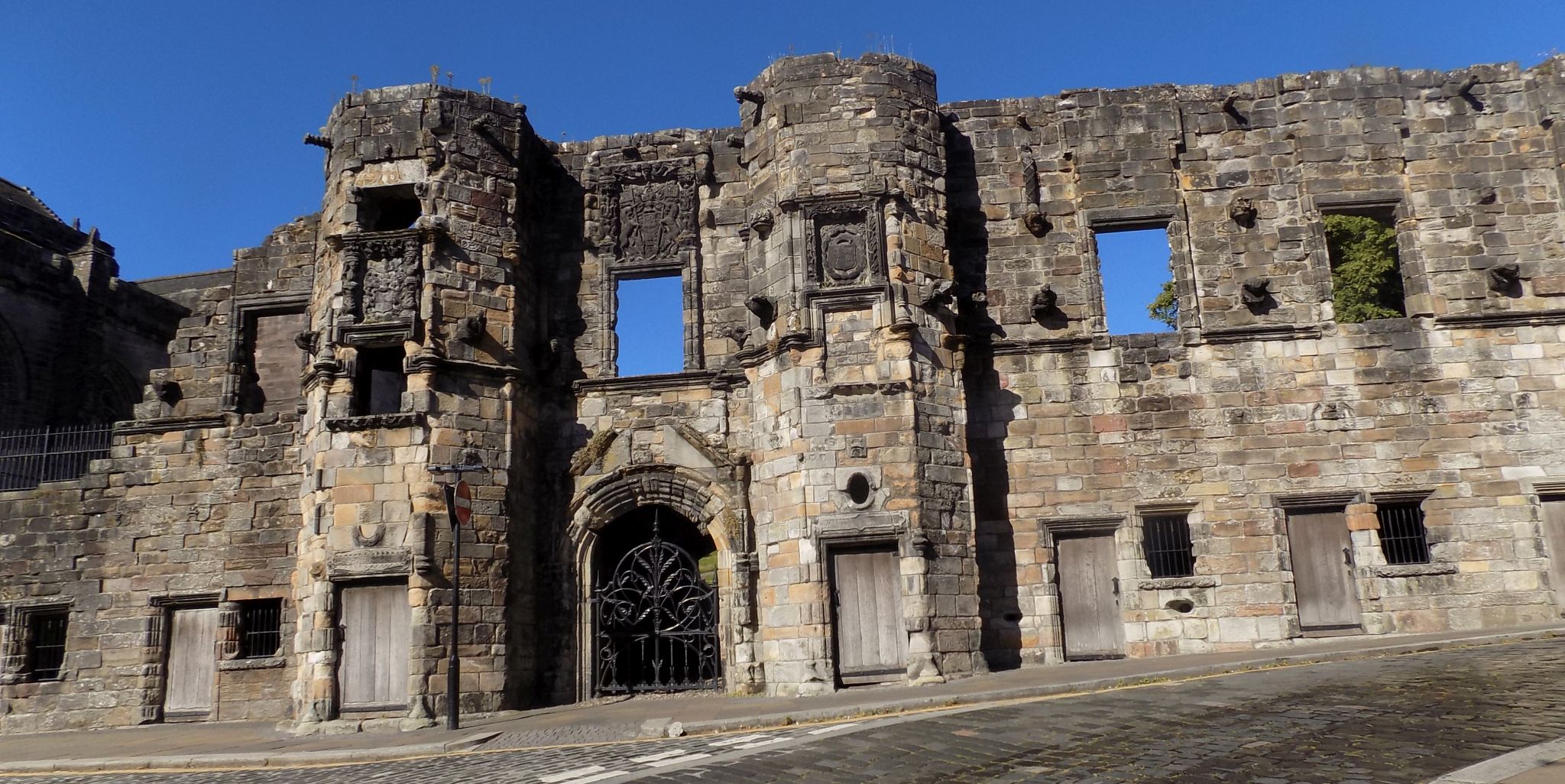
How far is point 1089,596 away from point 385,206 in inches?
441

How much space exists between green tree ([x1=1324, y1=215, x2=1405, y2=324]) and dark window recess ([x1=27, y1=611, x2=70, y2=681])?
24.4m

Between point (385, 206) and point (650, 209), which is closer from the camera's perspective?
point (385, 206)

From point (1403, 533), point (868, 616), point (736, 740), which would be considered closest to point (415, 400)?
point (868, 616)

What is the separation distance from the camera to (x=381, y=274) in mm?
14641

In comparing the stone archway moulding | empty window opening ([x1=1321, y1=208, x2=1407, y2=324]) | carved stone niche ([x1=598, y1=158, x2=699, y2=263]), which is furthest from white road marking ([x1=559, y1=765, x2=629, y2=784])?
empty window opening ([x1=1321, y1=208, x2=1407, y2=324])

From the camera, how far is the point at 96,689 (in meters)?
15.6

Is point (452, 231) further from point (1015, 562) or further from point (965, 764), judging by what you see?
point (965, 764)

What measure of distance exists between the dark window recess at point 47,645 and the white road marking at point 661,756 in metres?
11.7

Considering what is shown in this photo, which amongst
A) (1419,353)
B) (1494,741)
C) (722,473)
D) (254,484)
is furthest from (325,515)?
(1419,353)

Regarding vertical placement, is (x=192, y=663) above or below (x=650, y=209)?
below

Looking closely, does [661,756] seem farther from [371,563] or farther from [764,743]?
[371,563]

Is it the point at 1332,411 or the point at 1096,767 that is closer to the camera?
the point at 1096,767

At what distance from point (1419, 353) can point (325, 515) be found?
14.7 m

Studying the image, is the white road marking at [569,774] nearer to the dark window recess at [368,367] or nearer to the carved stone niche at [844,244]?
the carved stone niche at [844,244]
